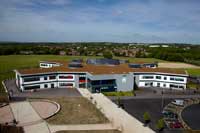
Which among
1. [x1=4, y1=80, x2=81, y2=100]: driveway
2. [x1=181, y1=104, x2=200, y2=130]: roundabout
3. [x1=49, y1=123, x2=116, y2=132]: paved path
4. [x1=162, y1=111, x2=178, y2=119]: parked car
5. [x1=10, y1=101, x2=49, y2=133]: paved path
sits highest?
[x1=4, y1=80, x2=81, y2=100]: driveway

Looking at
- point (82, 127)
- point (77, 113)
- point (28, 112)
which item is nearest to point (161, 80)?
point (77, 113)

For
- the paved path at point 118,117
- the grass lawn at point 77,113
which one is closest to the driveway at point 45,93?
the grass lawn at point 77,113

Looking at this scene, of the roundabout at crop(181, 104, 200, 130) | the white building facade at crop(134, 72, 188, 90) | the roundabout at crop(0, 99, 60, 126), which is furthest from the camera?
the white building facade at crop(134, 72, 188, 90)

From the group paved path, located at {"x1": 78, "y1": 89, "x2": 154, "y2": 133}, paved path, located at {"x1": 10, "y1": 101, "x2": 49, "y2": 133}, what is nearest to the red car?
paved path, located at {"x1": 78, "y1": 89, "x2": 154, "y2": 133}

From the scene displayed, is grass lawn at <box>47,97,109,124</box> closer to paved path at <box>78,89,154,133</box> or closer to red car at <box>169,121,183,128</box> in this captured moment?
paved path at <box>78,89,154,133</box>

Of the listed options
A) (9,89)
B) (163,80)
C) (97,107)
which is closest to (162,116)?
(97,107)

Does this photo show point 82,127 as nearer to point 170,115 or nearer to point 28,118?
point 28,118

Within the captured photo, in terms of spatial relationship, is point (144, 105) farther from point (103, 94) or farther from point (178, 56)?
point (178, 56)
